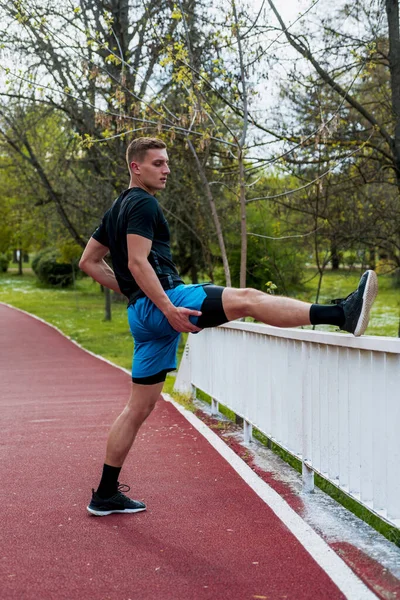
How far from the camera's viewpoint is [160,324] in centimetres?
473

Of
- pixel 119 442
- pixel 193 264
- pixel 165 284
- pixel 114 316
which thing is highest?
pixel 193 264

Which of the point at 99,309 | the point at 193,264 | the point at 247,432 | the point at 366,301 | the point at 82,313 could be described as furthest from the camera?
the point at 99,309

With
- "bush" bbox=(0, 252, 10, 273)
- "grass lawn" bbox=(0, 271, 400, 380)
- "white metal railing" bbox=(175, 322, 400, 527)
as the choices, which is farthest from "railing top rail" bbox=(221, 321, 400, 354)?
"bush" bbox=(0, 252, 10, 273)

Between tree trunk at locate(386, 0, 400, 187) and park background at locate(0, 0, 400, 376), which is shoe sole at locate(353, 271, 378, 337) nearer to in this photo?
park background at locate(0, 0, 400, 376)

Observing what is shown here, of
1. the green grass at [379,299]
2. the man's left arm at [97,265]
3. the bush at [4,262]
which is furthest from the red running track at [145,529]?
the bush at [4,262]

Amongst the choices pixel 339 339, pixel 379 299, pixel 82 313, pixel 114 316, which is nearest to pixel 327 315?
pixel 339 339

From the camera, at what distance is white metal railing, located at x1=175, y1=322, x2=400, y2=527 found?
4062mm

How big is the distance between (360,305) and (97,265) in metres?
1.85

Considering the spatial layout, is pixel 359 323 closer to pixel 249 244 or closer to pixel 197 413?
pixel 197 413

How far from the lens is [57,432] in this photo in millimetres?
8078

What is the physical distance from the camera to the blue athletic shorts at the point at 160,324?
4.55m

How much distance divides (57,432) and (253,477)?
9.11 feet

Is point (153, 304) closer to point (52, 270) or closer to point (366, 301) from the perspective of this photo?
point (366, 301)

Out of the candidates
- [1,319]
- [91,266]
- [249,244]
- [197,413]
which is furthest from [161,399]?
[1,319]
